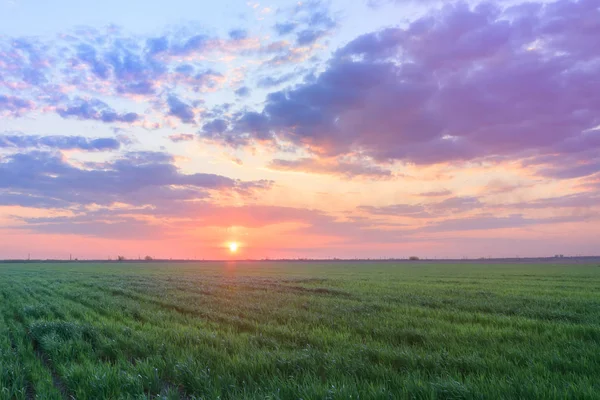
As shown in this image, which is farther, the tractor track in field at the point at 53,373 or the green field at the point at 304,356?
the tractor track in field at the point at 53,373

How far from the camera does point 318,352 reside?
8039 mm

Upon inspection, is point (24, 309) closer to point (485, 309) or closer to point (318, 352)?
point (318, 352)

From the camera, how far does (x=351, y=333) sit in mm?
10742

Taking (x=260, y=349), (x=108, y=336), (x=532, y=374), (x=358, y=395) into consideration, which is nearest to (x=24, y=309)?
(x=108, y=336)

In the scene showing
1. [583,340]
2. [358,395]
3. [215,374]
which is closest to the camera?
[358,395]

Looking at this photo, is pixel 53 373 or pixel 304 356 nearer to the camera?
pixel 304 356

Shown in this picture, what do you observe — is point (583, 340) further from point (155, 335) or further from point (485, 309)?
point (155, 335)

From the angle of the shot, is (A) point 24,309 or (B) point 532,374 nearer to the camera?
(B) point 532,374

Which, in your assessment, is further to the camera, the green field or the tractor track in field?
the tractor track in field

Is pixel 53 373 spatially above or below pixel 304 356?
below

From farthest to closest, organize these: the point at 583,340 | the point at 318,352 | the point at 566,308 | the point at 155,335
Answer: the point at 566,308
the point at 155,335
the point at 583,340
the point at 318,352

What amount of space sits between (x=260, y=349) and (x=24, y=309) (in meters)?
12.9

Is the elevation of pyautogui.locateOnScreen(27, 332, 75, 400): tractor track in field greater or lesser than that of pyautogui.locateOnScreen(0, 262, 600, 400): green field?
lesser

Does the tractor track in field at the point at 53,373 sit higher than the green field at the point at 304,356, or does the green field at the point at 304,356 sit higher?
the green field at the point at 304,356
